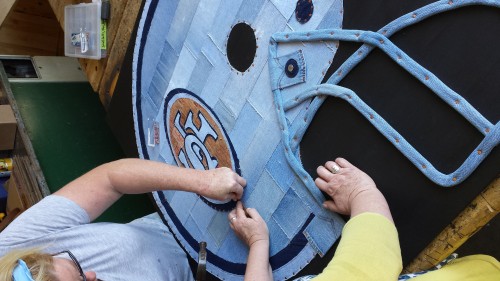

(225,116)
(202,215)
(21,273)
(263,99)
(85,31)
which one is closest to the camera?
(21,273)

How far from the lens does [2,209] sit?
7.72 feet

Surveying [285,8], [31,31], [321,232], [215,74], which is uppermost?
[285,8]

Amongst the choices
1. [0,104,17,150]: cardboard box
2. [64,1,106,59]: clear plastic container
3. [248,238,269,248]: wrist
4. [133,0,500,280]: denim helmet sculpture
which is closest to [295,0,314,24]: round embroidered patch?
[133,0,500,280]: denim helmet sculpture

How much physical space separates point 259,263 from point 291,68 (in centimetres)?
41

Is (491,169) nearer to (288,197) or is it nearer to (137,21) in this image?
(288,197)

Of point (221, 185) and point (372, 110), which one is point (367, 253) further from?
point (221, 185)

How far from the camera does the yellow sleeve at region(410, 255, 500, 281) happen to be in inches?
28.2

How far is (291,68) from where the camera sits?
97 centimetres

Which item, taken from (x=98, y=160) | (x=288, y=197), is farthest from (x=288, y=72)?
(x=98, y=160)

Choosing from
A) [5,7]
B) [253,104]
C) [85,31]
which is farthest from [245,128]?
[5,7]

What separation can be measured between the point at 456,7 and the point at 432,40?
6cm

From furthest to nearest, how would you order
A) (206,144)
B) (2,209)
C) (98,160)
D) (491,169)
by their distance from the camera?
Answer: (2,209) < (98,160) < (206,144) < (491,169)

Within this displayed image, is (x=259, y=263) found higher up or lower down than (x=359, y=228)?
lower down

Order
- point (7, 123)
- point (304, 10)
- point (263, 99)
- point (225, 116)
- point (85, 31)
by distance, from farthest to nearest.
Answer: point (7, 123) → point (85, 31) → point (225, 116) → point (263, 99) → point (304, 10)
